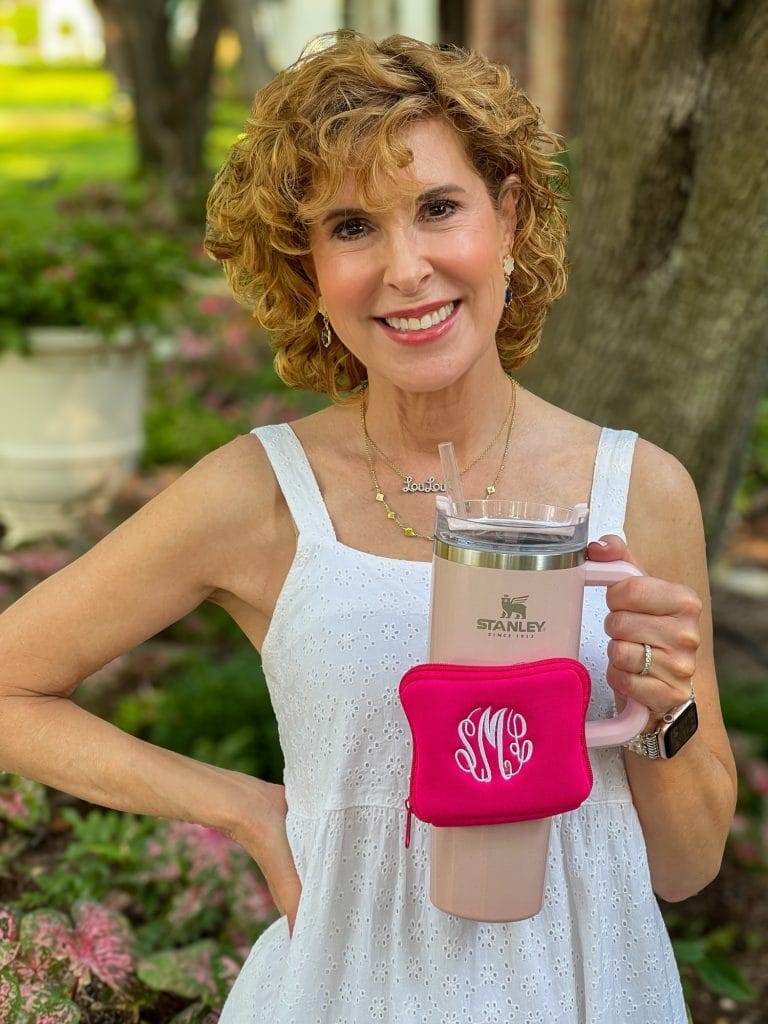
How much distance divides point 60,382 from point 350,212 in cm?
451

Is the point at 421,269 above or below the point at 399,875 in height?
above

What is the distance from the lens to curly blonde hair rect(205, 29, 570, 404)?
184 centimetres

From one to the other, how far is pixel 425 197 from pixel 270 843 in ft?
3.06

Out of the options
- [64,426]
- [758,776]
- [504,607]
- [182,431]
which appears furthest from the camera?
[182,431]

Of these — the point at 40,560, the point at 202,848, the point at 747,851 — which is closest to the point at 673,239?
the point at 202,848

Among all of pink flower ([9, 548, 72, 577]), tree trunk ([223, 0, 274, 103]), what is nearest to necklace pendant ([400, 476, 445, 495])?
pink flower ([9, 548, 72, 577])

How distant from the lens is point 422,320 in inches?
72.1

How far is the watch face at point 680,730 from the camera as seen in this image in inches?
66.6

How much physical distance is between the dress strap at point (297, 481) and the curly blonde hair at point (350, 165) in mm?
141

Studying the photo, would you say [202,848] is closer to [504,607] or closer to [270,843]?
[270,843]

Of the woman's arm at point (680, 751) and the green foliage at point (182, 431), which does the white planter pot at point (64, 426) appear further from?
the woman's arm at point (680, 751)

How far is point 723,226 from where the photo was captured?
3.01 metres

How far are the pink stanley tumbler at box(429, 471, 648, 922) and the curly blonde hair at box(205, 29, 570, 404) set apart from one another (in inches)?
21.3

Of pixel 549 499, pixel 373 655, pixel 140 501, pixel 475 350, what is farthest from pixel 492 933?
pixel 140 501
